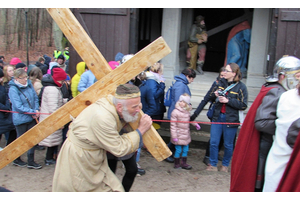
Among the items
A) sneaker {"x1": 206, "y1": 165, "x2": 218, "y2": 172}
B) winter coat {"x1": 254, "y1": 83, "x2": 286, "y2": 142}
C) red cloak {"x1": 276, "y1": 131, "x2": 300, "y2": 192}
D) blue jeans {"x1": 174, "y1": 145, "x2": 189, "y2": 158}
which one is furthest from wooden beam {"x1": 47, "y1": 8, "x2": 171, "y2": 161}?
sneaker {"x1": 206, "y1": 165, "x2": 218, "y2": 172}

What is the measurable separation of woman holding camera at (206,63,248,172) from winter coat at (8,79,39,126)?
2.92 m

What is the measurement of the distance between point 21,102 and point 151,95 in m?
2.07

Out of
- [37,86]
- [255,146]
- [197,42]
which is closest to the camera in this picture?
[255,146]

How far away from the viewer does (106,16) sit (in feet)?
22.0

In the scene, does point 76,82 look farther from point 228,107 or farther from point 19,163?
point 228,107

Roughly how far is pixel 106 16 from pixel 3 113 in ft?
10.1

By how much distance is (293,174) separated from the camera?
231cm

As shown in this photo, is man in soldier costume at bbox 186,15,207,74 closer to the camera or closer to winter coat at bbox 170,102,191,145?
winter coat at bbox 170,102,191,145

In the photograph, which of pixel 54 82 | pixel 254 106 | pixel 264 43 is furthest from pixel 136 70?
pixel 264 43

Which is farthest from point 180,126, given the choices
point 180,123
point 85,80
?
point 85,80

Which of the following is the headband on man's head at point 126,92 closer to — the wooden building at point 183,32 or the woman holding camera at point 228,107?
the woman holding camera at point 228,107

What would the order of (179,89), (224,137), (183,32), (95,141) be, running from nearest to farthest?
(95,141)
(224,137)
(179,89)
(183,32)

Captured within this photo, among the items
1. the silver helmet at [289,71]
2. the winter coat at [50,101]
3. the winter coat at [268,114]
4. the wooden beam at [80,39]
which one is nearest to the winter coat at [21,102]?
the winter coat at [50,101]

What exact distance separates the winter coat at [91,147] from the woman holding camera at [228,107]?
2.29 m
